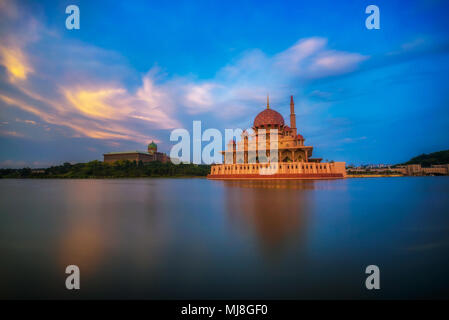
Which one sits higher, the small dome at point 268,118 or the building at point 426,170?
the small dome at point 268,118

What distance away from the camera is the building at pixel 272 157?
29.0 m

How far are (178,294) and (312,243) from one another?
97.4 inches

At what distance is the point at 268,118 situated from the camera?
37.2 metres

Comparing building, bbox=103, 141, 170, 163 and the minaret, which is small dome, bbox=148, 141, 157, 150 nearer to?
building, bbox=103, 141, 170, 163

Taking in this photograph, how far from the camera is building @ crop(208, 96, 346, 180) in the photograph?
2902 centimetres

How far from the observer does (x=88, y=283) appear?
224cm

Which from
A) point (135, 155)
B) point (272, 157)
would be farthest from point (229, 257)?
point (135, 155)

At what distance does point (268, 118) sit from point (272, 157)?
8.46 metres

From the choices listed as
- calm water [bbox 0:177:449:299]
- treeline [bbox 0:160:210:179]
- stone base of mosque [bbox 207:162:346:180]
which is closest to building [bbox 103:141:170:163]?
treeline [bbox 0:160:210:179]

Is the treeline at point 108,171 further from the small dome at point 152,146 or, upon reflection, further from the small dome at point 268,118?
the small dome at point 268,118

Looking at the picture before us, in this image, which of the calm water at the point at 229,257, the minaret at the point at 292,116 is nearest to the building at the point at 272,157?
the minaret at the point at 292,116
